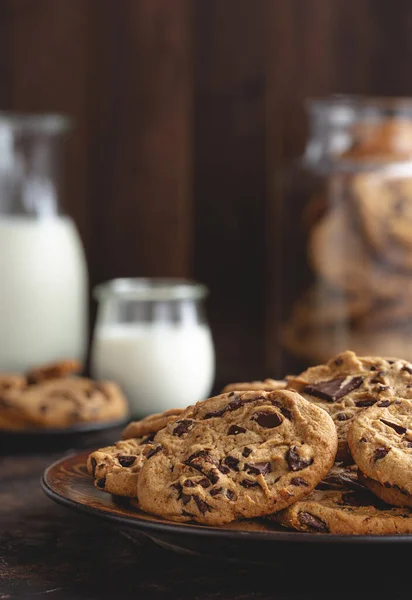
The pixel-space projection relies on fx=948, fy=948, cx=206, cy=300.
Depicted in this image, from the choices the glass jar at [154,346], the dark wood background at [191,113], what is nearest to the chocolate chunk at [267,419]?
the glass jar at [154,346]

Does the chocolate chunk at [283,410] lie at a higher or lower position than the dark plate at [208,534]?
higher

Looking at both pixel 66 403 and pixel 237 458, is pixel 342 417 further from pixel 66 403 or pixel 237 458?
pixel 66 403

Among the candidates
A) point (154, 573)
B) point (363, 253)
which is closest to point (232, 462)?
point (154, 573)

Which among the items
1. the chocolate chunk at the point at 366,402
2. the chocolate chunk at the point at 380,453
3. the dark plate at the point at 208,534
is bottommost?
the dark plate at the point at 208,534

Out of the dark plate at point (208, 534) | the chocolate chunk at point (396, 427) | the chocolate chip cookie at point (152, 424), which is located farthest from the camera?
the chocolate chip cookie at point (152, 424)

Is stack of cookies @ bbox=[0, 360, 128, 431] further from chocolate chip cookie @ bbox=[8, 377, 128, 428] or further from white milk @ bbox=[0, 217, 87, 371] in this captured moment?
white milk @ bbox=[0, 217, 87, 371]

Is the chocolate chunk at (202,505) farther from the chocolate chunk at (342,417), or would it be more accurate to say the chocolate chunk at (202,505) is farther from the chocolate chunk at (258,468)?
the chocolate chunk at (342,417)

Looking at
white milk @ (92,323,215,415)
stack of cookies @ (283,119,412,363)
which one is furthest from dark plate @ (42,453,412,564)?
stack of cookies @ (283,119,412,363)
